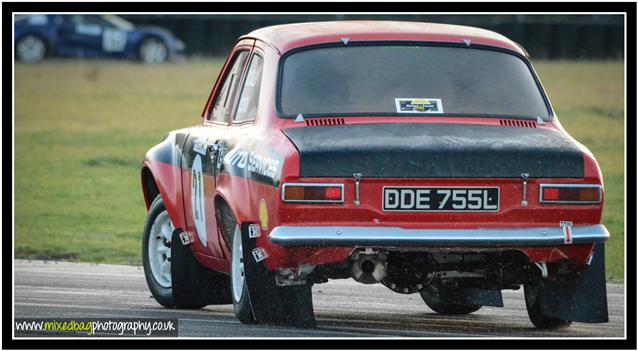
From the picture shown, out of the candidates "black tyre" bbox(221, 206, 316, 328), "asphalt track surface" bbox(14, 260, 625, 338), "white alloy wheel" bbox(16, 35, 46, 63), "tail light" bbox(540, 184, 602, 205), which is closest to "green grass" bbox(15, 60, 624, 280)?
"white alloy wheel" bbox(16, 35, 46, 63)

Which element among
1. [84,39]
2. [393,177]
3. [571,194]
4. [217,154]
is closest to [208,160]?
[217,154]

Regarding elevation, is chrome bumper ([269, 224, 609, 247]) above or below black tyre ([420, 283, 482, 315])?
above

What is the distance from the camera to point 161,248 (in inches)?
420

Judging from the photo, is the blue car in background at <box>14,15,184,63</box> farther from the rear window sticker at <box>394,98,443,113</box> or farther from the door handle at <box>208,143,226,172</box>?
the rear window sticker at <box>394,98,443,113</box>

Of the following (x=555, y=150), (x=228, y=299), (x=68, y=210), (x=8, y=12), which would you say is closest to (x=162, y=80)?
(x=68, y=210)

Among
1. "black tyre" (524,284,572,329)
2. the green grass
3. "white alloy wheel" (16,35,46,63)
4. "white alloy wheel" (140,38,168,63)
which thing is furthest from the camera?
"white alloy wheel" (140,38,168,63)

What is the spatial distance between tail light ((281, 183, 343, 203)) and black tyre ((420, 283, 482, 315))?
2.49 m

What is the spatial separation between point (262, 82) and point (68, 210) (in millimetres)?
8893

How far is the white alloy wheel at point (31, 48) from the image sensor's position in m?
36.2

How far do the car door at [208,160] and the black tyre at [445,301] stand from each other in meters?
1.60

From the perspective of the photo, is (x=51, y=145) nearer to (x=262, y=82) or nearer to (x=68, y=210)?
(x=68, y=210)

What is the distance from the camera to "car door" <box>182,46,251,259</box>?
9.45 metres

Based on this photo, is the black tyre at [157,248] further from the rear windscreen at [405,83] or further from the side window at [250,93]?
the rear windscreen at [405,83]

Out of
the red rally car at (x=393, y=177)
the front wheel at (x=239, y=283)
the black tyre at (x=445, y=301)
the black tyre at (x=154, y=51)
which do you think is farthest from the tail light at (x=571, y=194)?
the black tyre at (x=154, y=51)
